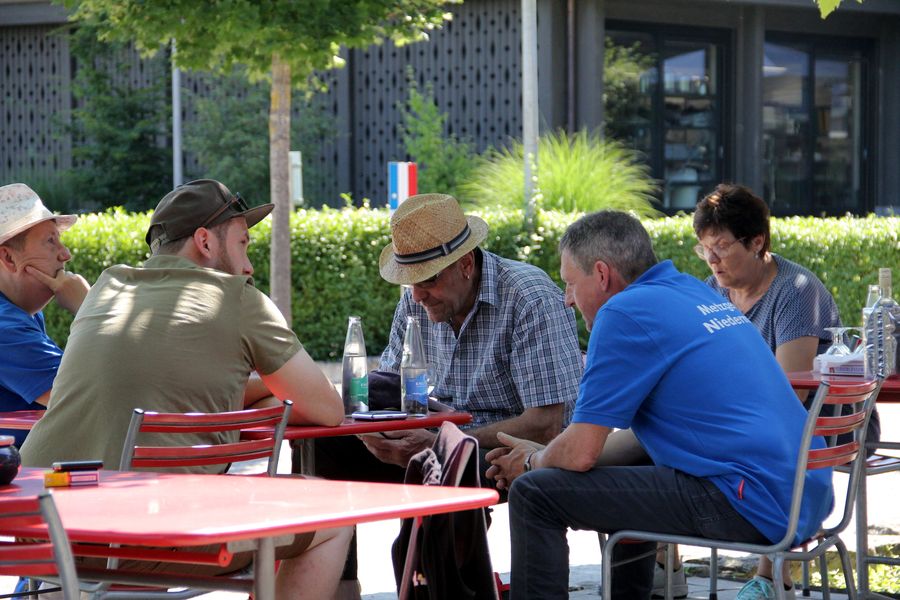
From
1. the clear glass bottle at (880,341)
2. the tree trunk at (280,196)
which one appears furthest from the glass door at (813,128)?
the clear glass bottle at (880,341)

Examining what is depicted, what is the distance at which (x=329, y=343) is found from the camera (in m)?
12.8

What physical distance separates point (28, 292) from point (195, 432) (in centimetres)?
192

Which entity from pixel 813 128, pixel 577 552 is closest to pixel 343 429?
pixel 577 552

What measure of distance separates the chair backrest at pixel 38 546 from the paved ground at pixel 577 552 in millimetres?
2726

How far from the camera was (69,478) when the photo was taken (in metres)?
2.97

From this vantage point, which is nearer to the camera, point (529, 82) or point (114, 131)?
point (529, 82)

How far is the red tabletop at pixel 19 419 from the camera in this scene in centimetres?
438

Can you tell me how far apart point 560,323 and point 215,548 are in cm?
188

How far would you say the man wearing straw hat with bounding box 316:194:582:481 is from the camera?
186 inches

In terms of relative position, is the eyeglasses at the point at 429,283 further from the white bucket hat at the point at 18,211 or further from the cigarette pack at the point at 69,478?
the cigarette pack at the point at 69,478

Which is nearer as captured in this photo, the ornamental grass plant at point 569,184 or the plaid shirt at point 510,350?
the plaid shirt at point 510,350

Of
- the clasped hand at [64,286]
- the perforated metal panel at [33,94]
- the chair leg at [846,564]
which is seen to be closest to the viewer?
the chair leg at [846,564]

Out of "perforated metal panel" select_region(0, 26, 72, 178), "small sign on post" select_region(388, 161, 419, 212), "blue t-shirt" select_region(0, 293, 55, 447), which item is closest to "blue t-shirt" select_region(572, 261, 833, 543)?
"blue t-shirt" select_region(0, 293, 55, 447)

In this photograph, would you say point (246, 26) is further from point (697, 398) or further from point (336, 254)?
point (697, 398)
